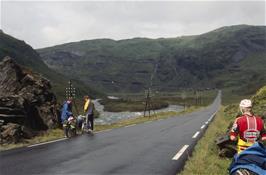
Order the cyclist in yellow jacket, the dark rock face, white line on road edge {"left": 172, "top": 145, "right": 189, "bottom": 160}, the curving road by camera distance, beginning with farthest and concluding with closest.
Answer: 1. the cyclist in yellow jacket
2. the dark rock face
3. white line on road edge {"left": 172, "top": 145, "right": 189, "bottom": 160}
4. the curving road

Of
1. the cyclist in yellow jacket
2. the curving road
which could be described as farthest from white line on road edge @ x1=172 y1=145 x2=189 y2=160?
the cyclist in yellow jacket

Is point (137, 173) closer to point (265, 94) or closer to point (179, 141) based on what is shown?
point (179, 141)

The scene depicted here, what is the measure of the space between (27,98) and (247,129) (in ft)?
58.9

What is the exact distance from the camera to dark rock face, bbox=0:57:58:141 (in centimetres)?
2058

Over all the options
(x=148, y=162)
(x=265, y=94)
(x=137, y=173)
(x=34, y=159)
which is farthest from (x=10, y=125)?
(x=265, y=94)

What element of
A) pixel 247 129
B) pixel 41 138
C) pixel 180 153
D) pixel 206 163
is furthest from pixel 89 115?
pixel 247 129

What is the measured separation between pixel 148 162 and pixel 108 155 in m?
1.90

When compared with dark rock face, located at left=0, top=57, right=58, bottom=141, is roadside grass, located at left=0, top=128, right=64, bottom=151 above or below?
below

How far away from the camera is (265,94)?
2238 cm

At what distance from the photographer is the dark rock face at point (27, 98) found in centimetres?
2058

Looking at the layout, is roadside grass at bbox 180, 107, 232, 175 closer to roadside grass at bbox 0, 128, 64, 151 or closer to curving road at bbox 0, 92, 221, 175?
curving road at bbox 0, 92, 221, 175

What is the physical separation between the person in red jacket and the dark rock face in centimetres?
1447

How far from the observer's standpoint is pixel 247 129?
7578mm

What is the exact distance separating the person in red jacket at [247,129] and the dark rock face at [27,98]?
1447 cm
